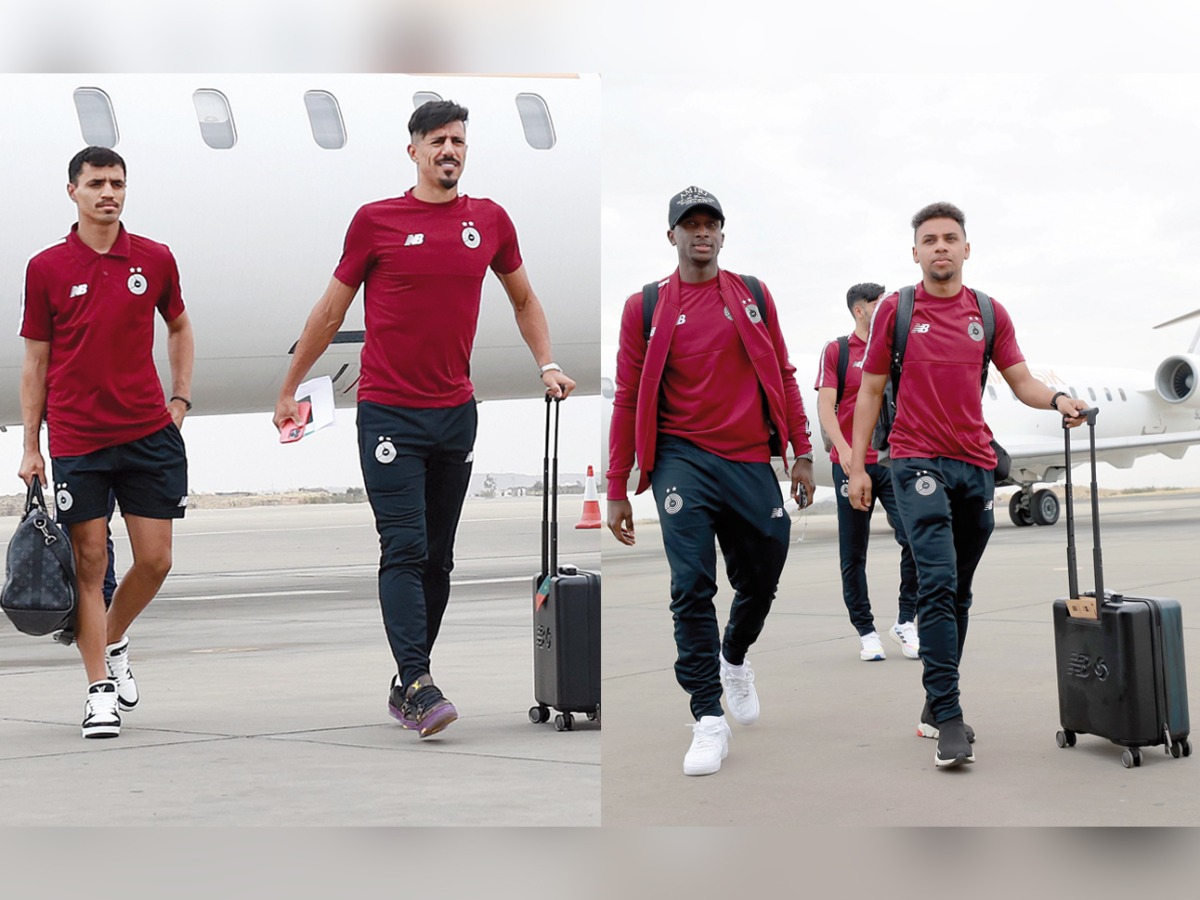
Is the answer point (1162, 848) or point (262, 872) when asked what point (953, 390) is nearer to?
point (1162, 848)

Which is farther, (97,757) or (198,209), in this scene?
(198,209)

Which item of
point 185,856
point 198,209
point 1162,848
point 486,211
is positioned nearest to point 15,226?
point 198,209

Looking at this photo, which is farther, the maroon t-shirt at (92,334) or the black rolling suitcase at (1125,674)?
the maroon t-shirt at (92,334)

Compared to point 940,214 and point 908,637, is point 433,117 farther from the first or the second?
point 908,637

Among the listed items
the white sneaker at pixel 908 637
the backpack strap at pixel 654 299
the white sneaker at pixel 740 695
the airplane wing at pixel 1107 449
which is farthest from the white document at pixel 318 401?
the airplane wing at pixel 1107 449

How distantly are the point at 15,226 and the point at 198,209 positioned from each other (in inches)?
40.1

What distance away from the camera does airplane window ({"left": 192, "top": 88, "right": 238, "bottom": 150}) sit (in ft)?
29.4

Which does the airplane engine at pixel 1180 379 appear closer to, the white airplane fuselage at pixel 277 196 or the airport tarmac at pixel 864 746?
the airport tarmac at pixel 864 746

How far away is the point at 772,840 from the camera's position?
3416mm

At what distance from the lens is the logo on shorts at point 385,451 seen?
4512mm

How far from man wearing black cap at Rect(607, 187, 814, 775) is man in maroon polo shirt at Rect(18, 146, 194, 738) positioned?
1.61m

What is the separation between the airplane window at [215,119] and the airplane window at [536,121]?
189 cm

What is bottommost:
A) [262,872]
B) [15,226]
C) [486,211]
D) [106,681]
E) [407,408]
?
[262,872]

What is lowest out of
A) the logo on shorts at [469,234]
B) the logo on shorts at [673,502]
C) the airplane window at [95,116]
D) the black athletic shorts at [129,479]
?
the logo on shorts at [673,502]
